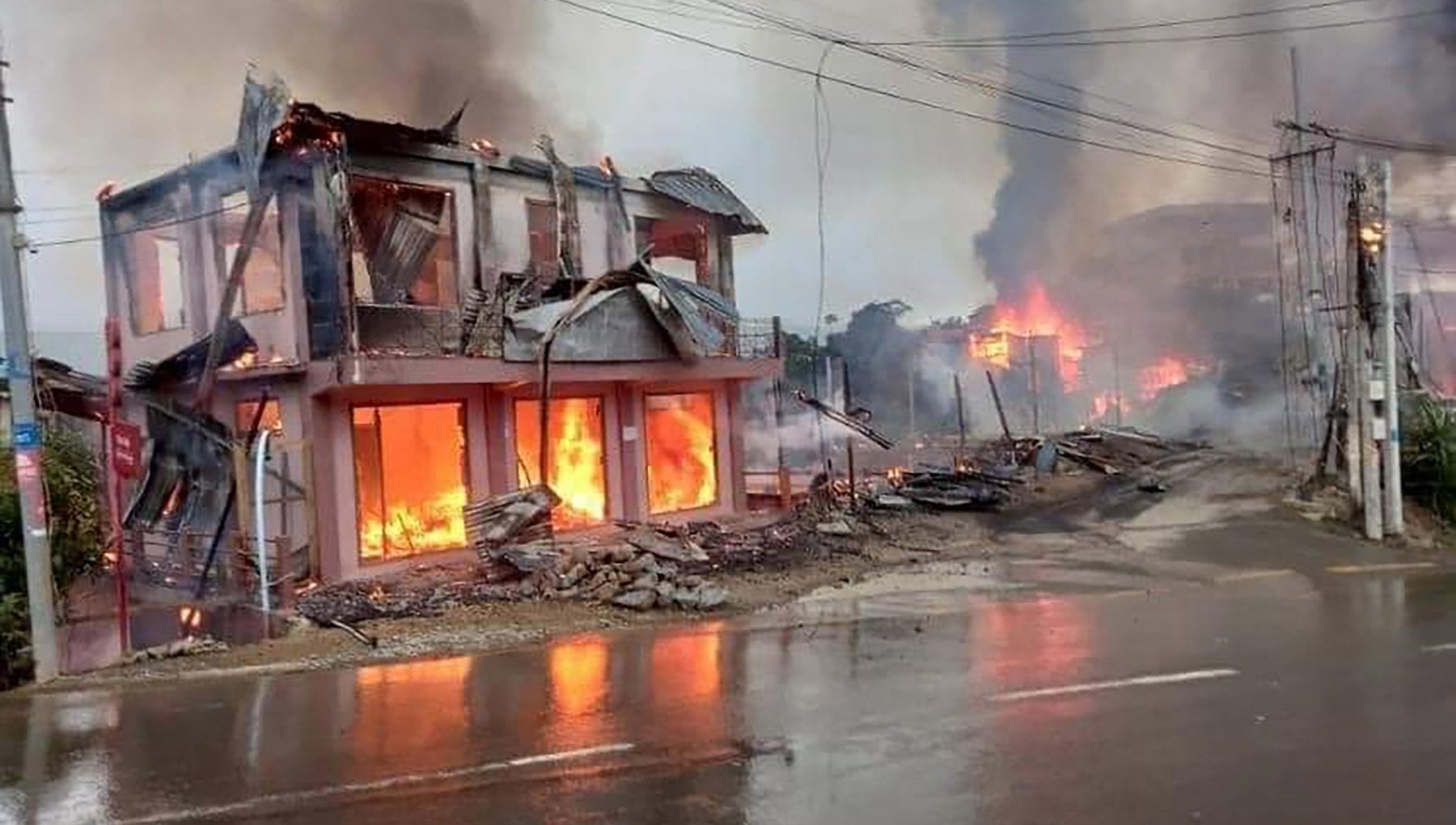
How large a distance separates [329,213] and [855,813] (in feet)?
37.6

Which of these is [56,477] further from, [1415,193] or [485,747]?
[1415,193]

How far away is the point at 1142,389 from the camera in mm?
→ 38062

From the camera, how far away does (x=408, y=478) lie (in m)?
15.1

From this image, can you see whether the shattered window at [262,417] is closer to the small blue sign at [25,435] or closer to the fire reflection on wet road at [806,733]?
the small blue sign at [25,435]

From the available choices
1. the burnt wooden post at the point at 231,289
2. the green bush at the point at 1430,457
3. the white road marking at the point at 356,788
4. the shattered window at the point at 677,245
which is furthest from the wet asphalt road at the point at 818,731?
the shattered window at the point at 677,245

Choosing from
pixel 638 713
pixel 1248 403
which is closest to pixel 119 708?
pixel 638 713

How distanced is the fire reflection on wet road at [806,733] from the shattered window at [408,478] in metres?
5.88

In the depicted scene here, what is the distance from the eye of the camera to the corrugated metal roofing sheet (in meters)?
19.1

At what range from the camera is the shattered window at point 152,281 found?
16.9 metres

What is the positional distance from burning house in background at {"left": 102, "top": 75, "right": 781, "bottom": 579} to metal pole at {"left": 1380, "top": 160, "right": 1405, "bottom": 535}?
9350 mm

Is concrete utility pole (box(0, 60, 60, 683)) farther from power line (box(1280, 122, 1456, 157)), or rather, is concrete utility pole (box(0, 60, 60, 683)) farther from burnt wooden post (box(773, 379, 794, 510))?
power line (box(1280, 122, 1456, 157))

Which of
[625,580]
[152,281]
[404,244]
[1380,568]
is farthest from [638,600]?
[152,281]

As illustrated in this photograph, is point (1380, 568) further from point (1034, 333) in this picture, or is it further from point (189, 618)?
point (1034, 333)

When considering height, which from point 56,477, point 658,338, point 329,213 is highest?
point 329,213
